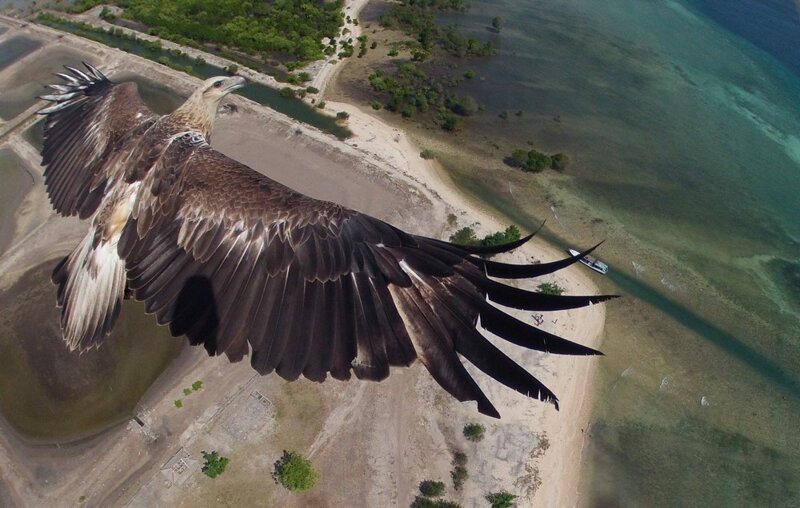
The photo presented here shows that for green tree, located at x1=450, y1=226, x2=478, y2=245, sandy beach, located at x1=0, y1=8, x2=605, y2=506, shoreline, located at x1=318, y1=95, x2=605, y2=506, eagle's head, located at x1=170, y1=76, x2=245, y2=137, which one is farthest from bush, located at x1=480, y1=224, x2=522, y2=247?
eagle's head, located at x1=170, y1=76, x2=245, y2=137

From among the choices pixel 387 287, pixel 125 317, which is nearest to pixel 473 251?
pixel 387 287

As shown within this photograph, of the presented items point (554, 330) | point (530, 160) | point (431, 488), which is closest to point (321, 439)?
point (431, 488)

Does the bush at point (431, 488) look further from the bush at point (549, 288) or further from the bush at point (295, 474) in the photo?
the bush at point (549, 288)

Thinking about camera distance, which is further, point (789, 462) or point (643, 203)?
point (643, 203)

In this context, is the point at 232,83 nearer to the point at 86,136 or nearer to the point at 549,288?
the point at 86,136

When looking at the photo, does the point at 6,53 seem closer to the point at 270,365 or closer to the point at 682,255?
the point at 270,365

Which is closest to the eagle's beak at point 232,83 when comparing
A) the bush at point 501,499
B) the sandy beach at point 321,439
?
the sandy beach at point 321,439
